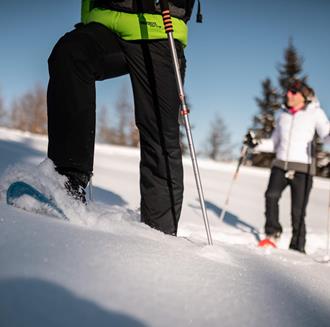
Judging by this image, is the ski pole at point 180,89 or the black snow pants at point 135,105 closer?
the black snow pants at point 135,105

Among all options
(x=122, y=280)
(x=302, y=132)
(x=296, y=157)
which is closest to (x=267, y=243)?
(x=296, y=157)

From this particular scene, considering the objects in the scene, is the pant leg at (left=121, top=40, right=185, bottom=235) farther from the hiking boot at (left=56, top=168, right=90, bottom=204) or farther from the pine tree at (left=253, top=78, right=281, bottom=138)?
the pine tree at (left=253, top=78, right=281, bottom=138)

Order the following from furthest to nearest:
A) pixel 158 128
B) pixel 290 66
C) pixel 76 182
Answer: pixel 290 66
pixel 158 128
pixel 76 182

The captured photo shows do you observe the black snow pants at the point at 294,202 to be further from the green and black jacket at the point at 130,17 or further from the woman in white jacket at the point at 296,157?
the green and black jacket at the point at 130,17

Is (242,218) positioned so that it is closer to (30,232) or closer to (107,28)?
(107,28)

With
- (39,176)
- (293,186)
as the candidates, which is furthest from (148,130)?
(293,186)

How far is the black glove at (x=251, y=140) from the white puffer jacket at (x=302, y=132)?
0.33 m

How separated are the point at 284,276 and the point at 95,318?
0.74m

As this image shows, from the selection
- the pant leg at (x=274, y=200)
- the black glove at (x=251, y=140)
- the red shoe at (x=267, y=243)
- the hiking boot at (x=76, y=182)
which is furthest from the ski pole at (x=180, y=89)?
the black glove at (x=251, y=140)

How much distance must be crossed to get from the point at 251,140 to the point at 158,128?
9.86 feet

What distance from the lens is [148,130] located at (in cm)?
190

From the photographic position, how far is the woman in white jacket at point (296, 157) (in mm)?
4016

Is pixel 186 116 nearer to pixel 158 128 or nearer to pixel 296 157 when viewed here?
pixel 158 128

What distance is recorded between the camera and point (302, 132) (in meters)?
4.18
